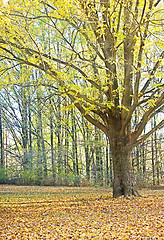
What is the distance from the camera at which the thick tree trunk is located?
8.75m

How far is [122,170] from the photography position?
8.91 metres

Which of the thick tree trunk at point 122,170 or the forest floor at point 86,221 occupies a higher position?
the thick tree trunk at point 122,170

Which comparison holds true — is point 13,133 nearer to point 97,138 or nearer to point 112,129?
point 97,138

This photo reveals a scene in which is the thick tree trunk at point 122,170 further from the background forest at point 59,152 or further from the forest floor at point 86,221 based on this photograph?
the background forest at point 59,152

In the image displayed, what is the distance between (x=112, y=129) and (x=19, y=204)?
13.2ft

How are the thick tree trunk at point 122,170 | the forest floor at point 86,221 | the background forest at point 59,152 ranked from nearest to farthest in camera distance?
1. the forest floor at point 86,221
2. the thick tree trunk at point 122,170
3. the background forest at point 59,152

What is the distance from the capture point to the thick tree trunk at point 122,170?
344 inches

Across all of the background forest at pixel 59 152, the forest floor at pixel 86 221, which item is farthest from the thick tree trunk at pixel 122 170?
the background forest at pixel 59 152

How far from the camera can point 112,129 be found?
9172 millimetres

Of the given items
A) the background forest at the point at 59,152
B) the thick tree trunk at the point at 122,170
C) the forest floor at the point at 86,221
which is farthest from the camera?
the background forest at the point at 59,152

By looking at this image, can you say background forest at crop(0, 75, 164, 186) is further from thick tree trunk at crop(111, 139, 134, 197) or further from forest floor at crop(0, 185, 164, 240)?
forest floor at crop(0, 185, 164, 240)

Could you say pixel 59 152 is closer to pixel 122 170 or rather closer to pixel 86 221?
pixel 122 170

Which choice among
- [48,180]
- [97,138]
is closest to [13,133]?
[48,180]

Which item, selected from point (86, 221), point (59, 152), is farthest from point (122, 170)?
point (59, 152)
